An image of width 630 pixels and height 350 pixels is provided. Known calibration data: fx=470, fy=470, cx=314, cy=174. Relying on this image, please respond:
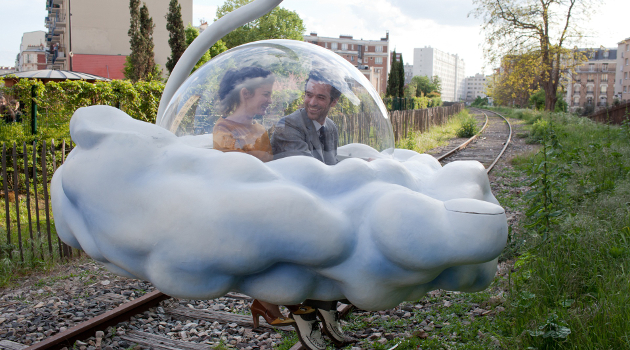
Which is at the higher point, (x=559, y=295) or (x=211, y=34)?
(x=211, y=34)

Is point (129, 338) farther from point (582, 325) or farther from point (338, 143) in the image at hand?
point (582, 325)

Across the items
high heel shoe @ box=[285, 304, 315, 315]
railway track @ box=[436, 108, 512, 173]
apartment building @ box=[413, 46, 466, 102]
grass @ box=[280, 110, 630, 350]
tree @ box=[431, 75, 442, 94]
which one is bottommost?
grass @ box=[280, 110, 630, 350]

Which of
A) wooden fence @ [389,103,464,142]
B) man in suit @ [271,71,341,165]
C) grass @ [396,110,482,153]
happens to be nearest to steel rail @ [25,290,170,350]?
man in suit @ [271,71,341,165]

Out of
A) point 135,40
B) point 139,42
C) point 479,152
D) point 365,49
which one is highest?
point 365,49

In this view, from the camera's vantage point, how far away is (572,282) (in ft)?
13.2

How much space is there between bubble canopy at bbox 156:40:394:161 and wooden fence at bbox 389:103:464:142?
11741 millimetres

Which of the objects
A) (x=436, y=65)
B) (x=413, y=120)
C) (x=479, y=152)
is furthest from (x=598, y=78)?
(x=479, y=152)

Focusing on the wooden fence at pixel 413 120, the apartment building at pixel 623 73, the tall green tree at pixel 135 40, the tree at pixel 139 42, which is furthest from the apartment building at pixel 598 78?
the tall green tree at pixel 135 40

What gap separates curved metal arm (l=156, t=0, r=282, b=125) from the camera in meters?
1.59

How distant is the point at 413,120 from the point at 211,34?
1619 cm

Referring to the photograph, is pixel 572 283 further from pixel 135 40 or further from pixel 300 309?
pixel 135 40

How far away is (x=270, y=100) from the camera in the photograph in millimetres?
1328

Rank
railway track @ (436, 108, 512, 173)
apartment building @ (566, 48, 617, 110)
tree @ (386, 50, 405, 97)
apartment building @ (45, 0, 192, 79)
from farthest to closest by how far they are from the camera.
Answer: apartment building @ (566, 48, 617, 110)
tree @ (386, 50, 405, 97)
apartment building @ (45, 0, 192, 79)
railway track @ (436, 108, 512, 173)

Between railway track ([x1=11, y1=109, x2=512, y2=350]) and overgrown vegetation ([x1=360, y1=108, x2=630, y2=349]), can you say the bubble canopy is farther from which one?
overgrown vegetation ([x1=360, y1=108, x2=630, y2=349])
